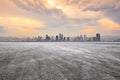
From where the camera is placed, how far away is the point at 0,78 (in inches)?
426

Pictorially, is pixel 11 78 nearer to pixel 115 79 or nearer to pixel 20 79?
pixel 20 79

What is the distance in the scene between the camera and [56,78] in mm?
10930

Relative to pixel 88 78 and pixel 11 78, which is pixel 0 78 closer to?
pixel 11 78

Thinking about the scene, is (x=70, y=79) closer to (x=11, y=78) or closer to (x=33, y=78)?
(x=33, y=78)

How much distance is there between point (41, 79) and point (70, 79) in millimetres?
2329

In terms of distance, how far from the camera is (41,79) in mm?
10727

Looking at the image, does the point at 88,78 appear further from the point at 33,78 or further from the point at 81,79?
the point at 33,78

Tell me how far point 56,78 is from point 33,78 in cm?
190

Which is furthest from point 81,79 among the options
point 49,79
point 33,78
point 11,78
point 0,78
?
point 0,78

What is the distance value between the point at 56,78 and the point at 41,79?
1220mm

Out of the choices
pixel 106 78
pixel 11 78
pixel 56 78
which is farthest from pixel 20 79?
pixel 106 78

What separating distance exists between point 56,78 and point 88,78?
2630mm

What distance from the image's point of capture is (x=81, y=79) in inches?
420

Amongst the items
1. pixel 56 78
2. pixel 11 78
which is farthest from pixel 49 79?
pixel 11 78
